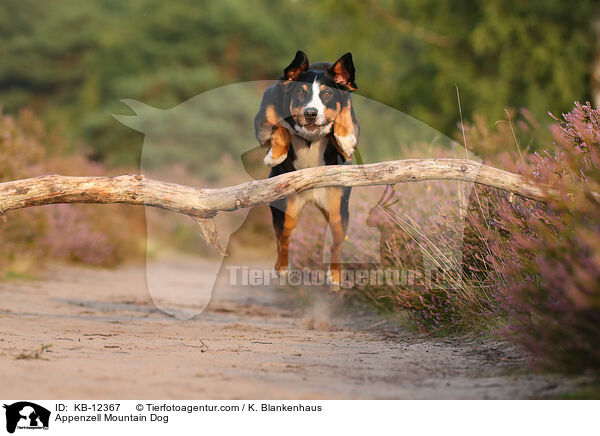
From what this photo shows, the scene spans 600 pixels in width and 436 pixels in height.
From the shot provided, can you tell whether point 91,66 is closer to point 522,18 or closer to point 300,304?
point 522,18

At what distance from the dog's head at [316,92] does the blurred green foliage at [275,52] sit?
1341 cm

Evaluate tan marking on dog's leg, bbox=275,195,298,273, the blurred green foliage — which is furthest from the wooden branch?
the blurred green foliage

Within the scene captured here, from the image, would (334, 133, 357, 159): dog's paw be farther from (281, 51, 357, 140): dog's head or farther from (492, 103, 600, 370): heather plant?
(492, 103, 600, 370): heather plant

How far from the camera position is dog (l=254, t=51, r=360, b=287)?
217 inches

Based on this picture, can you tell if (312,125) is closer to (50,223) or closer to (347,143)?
(347,143)

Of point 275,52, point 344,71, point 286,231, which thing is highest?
point 275,52

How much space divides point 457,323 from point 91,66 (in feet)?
94.5

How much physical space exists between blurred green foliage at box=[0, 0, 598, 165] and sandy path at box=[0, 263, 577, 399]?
13326 millimetres

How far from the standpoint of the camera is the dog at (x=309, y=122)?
550 centimetres

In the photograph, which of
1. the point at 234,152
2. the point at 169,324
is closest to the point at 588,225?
the point at 169,324

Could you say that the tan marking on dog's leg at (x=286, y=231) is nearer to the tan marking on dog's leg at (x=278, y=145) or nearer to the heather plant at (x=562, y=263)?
the tan marking on dog's leg at (x=278, y=145)

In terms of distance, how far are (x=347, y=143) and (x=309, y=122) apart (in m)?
0.43
